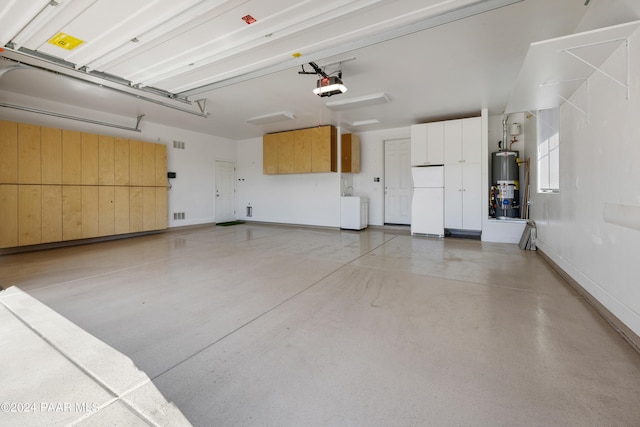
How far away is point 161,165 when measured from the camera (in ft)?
22.7

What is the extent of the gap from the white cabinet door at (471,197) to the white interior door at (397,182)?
1.66 meters

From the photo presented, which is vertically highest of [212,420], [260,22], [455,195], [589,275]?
[260,22]

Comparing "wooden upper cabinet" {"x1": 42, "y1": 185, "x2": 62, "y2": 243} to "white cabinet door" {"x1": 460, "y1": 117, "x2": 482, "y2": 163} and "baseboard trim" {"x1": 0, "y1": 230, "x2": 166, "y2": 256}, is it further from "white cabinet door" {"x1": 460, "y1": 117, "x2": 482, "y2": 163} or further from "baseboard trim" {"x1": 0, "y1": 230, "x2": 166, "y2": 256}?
"white cabinet door" {"x1": 460, "y1": 117, "x2": 482, "y2": 163}

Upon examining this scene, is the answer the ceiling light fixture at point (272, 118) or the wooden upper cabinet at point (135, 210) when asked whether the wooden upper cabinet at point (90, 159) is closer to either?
the wooden upper cabinet at point (135, 210)

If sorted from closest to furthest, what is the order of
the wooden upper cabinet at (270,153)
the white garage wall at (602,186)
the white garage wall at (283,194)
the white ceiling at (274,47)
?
the white garage wall at (602,186) → the white ceiling at (274,47) → the white garage wall at (283,194) → the wooden upper cabinet at (270,153)

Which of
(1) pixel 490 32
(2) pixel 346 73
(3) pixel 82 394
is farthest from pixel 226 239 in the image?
(1) pixel 490 32

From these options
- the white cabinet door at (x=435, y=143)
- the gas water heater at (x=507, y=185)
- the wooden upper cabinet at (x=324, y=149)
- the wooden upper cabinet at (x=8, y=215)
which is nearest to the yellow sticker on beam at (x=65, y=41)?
the wooden upper cabinet at (x=8, y=215)

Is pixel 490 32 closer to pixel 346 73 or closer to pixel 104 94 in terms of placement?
pixel 346 73

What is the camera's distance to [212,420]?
4.17 feet

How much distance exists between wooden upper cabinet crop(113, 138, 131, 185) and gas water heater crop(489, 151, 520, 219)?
8222 millimetres

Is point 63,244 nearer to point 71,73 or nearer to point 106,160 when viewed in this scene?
point 106,160

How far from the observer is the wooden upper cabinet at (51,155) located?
5070mm

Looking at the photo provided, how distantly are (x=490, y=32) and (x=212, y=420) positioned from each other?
13.8ft


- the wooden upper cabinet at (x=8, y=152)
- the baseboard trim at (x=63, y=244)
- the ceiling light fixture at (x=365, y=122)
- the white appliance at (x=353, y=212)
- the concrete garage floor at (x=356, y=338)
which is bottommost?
the concrete garage floor at (x=356, y=338)
